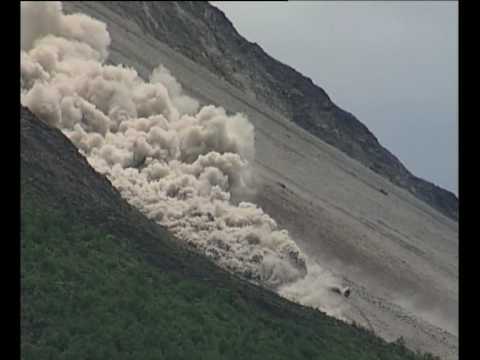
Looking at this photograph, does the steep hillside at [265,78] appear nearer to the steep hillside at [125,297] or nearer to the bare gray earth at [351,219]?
the bare gray earth at [351,219]

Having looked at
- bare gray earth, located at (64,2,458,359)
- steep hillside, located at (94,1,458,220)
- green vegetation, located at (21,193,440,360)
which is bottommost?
green vegetation, located at (21,193,440,360)

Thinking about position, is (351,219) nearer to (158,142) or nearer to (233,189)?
(233,189)

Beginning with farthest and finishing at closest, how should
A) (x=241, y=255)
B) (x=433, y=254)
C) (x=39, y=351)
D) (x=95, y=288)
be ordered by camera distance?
(x=433, y=254), (x=241, y=255), (x=95, y=288), (x=39, y=351)

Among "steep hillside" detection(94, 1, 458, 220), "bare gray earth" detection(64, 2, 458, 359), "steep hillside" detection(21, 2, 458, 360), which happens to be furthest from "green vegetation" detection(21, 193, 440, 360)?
"steep hillside" detection(94, 1, 458, 220)

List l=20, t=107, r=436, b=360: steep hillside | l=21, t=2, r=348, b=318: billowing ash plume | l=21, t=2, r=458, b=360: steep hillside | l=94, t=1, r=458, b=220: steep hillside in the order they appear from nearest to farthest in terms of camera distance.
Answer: l=20, t=107, r=436, b=360: steep hillside
l=21, t=2, r=458, b=360: steep hillside
l=21, t=2, r=348, b=318: billowing ash plume
l=94, t=1, r=458, b=220: steep hillside

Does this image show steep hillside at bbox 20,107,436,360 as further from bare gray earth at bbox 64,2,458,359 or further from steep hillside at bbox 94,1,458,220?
steep hillside at bbox 94,1,458,220
